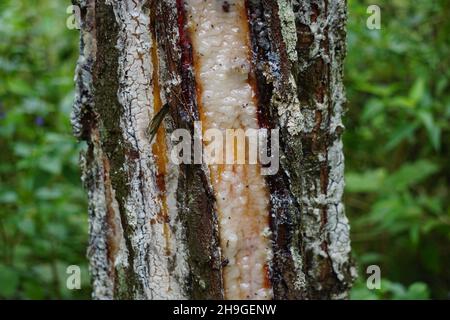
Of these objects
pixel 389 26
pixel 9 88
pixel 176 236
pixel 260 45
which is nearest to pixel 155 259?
pixel 176 236

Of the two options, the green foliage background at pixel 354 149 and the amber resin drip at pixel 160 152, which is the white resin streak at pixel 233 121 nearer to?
the amber resin drip at pixel 160 152

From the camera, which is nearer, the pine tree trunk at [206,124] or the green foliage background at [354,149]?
the pine tree trunk at [206,124]

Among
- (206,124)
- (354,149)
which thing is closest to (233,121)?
(206,124)

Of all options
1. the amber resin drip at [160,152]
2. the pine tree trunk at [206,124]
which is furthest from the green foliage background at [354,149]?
the amber resin drip at [160,152]

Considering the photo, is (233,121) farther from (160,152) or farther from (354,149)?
(354,149)

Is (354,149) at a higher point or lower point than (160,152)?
higher

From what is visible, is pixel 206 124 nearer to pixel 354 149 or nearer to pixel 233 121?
pixel 233 121

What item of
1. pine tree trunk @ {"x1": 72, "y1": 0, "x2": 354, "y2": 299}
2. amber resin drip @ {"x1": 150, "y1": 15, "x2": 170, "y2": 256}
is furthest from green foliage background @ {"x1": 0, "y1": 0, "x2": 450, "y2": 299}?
amber resin drip @ {"x1": 150, "y1": 15, "x2": 170, "y2": 256}

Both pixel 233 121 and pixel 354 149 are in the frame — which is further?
pixel 354 149

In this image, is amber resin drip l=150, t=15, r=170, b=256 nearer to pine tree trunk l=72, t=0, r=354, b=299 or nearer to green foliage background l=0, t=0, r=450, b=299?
pine tree trunk l=72, t=0, r=354, b=299
